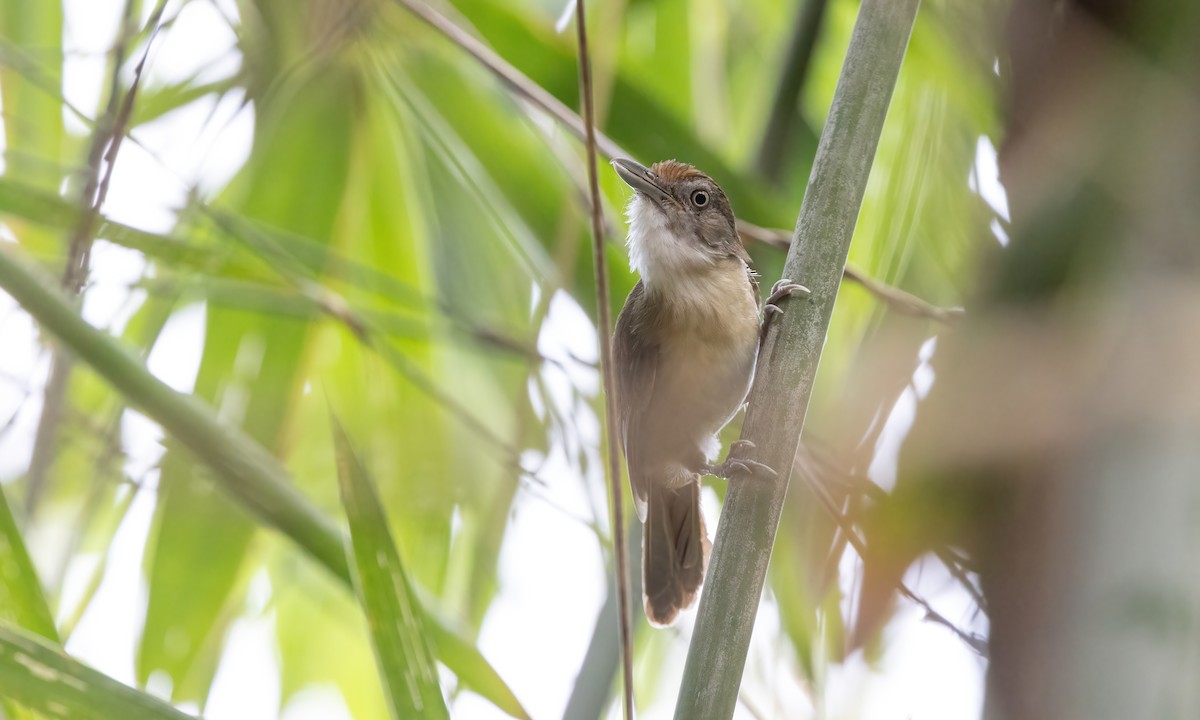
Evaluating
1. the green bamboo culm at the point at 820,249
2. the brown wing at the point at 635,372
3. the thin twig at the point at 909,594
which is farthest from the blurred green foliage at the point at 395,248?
the green bamboo culm at the point at 820,249

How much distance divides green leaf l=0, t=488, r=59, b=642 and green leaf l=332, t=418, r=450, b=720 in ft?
1.29

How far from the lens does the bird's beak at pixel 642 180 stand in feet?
8.81

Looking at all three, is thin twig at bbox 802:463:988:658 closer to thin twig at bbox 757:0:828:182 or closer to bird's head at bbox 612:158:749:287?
thin twig at bbox 757:0:828:182

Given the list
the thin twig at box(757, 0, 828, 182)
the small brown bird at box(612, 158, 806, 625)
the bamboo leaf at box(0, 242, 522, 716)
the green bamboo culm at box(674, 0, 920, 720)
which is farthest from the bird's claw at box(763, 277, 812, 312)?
the small brown bird at box(612, 158, 806, 625)

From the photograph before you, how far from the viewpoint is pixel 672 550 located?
3143mm

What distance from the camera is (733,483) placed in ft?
4.26

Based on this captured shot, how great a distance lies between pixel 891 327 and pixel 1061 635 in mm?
1136

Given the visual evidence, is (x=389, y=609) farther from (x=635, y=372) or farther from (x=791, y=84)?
(x=635, y=372)

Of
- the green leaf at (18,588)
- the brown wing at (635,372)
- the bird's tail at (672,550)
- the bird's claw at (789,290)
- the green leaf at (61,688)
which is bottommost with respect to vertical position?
the green leaf at (61,688)

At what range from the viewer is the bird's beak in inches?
106

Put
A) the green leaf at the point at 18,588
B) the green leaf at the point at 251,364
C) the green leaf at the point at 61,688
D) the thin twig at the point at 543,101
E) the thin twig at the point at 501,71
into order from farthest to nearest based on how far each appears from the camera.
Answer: the green leaf at the point at 251,364 < the thin twig at the point at 501,71 < the thin twig at the point at 543,101 < the green leaf at the point at 18,588 < the green leaf at the point at 61,688

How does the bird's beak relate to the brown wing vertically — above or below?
above

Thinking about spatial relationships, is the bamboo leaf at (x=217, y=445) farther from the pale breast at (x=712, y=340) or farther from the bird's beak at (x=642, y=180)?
the pale breast at (x=712, y=340)

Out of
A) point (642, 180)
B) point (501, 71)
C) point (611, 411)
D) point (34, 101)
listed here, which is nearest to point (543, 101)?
point (501, 71)
